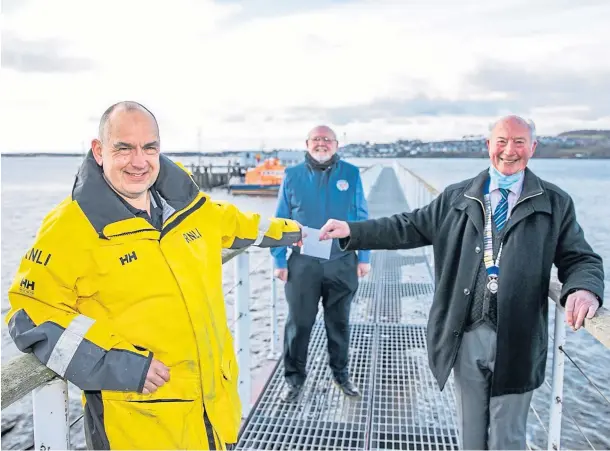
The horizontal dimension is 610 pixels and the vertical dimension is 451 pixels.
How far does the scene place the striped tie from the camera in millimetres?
2334

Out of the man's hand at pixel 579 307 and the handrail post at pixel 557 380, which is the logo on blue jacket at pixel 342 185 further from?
the man's hand at pixel 579 307

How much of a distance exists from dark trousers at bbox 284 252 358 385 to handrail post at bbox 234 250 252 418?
1.16 feet

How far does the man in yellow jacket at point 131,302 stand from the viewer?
1.49 m

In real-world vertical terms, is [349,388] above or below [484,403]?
below

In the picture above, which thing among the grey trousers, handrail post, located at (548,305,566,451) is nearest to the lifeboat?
the grey trousers

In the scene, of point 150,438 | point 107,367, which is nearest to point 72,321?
point 107,367

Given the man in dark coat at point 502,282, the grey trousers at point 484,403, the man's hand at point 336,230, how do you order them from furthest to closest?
the man's hand at point 336,230 < the grey trousers at point 484,403 < the man in dark coat at point 502,282

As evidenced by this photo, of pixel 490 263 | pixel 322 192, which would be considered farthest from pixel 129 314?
pixel 322 192

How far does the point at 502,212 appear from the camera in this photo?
92.8 inches

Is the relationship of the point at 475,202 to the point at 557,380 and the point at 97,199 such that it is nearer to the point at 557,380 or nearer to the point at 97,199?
the point at 557,380

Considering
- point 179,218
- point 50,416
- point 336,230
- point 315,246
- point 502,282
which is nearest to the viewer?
point 50,416

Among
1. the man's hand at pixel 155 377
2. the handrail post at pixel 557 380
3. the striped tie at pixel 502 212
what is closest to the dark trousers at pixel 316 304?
the striped tie at pixel 502 212

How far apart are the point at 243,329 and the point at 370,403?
1.02m

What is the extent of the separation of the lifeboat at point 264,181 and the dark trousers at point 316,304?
1392 inches
